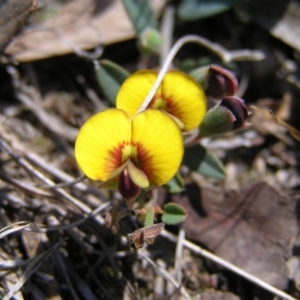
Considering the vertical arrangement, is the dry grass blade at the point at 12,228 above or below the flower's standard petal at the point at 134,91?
below

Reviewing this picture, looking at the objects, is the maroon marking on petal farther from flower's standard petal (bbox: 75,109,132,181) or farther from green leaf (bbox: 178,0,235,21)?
green leaf (bbox: 178,0,235,21)

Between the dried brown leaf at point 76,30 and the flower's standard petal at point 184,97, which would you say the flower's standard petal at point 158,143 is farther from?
the dried brown leaf at point 76,30

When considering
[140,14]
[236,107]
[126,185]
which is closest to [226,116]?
[236,107]

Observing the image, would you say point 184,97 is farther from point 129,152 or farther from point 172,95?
point 129,152

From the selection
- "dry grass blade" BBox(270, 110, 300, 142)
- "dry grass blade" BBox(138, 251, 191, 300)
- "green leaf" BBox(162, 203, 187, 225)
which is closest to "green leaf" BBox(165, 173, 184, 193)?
"green leaf" BBox(162, 203, 187, 225)

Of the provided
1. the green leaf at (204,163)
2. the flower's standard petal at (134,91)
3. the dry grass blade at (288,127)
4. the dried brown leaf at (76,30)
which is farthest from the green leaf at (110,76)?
the dry grass blade at (288,127)
